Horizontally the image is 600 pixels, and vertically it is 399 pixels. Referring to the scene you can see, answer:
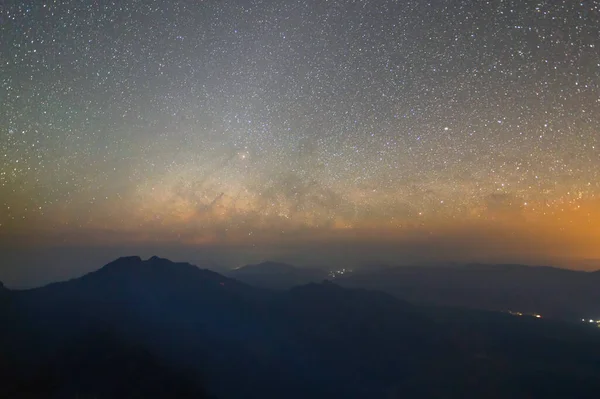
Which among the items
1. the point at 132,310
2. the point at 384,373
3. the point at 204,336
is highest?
the point at 132,310

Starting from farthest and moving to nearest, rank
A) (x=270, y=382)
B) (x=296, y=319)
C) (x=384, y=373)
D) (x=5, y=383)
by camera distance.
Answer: (x=296, y=319), (x=384, y=373), (x=270, y=382), (x=5, y=383)

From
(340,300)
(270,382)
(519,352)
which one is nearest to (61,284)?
(270,382)

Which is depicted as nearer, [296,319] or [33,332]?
[33,332]

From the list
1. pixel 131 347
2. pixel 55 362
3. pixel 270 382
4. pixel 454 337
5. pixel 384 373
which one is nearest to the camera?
pixel 55 362

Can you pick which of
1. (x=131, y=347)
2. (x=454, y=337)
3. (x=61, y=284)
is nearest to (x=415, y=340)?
(x=454, y=337)

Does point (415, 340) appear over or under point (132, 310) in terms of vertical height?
under

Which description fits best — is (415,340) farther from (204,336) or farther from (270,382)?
(204,336)

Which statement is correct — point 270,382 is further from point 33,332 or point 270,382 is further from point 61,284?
point 61,284
